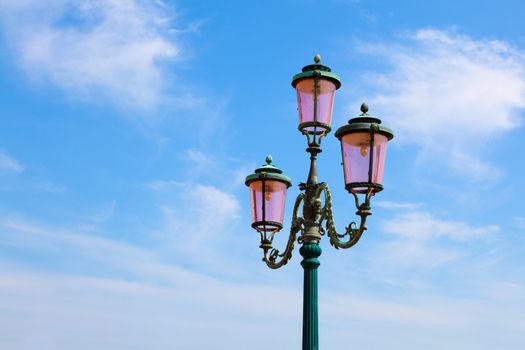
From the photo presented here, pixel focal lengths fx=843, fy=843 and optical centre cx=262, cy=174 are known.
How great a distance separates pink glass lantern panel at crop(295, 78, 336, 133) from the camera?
37.2 feet

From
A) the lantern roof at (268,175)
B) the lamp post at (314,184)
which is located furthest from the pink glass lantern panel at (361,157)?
the lantern roof at (268,175)

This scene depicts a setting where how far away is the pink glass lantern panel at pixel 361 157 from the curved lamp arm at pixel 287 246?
1.00 m

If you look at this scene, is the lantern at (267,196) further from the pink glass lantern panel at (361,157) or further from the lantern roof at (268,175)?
the pink glass lantern panel at (361,157)

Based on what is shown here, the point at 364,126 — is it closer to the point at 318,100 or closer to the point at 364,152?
the point at 364,152

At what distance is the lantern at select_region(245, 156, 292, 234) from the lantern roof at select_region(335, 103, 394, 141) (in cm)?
185

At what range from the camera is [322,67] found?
37.6ft

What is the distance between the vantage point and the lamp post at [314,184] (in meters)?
10.5

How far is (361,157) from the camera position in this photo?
10.6 metres

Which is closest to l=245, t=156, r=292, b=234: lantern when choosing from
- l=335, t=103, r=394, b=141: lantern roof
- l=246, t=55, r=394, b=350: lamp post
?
l=246, t=55, r=394, b=350: lamp post

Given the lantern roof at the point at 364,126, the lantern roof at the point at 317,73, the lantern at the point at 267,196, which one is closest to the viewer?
the lantern roof at the point at 364,126

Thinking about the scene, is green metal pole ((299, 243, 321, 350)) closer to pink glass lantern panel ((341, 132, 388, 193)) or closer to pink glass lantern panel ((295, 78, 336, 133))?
pink glass lantern panel ((341, 132, 388, 193))

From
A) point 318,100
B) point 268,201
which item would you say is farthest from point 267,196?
point 318,100

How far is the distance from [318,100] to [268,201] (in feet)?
5.98

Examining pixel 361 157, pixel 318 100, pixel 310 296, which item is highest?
pixel 318 100
